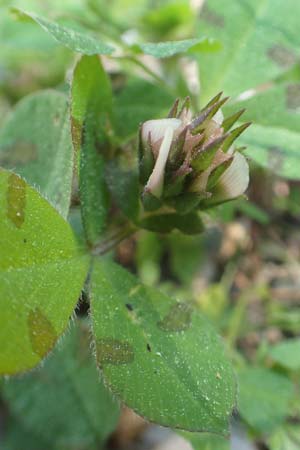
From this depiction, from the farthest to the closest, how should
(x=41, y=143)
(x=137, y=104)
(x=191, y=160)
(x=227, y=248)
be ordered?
(x=227, y=248)
(x=137, y=104)
(x=41, y=143)
(x=191, y=160)

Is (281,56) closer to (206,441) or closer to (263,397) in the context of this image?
(263,397)

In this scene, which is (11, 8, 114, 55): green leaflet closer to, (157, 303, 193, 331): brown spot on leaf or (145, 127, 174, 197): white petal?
(145, 127, 174, 197): white petal

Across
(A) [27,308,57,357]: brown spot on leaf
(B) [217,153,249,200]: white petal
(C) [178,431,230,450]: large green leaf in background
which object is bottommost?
(C) [178,431,230,450]: large green leaf in background

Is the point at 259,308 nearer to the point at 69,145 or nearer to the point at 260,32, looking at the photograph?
the point at 260,32

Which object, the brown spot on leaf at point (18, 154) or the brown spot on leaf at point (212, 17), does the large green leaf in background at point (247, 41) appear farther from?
the brown spot on leaf at point (18, 154)

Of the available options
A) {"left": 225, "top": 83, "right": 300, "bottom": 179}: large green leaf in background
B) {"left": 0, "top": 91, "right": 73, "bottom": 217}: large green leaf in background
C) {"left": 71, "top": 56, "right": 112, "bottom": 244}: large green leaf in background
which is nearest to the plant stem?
{"left": 71, "top": 56, "right": 112, "bottom": 244}: large green leaf in background

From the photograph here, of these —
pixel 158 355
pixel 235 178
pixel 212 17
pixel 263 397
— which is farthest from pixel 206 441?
pixel 212 17
